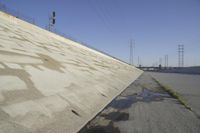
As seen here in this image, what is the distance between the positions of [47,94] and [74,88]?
2333 millimetres

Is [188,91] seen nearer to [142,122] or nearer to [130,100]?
[130,100]

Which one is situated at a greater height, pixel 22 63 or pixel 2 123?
pixel 22 63

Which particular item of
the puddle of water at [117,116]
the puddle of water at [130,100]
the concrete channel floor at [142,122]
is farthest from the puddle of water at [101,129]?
the puddle of water at [130,100]

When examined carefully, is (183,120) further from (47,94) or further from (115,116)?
(47,94)

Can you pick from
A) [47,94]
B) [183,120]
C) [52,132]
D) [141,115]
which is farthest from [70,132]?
[183,120]

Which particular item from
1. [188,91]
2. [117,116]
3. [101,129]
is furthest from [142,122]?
[188,91]

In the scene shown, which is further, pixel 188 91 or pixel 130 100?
pixel 188 91

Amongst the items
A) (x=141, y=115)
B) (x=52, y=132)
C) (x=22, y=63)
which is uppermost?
(x=22, y=63)

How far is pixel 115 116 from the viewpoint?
768cm

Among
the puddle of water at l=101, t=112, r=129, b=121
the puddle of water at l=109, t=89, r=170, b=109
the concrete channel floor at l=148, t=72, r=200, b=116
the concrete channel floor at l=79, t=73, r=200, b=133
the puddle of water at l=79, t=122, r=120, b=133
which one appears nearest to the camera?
the puddle of water at l=79, t=122, r=120, b=133

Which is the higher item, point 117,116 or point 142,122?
point 142,122

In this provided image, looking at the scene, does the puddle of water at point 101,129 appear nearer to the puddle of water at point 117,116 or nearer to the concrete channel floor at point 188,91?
the puddle of water at point 117,116

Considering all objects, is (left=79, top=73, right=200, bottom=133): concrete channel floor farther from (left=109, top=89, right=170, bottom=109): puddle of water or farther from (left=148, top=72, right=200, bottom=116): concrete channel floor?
(left=148, top=72, right=200, bottom=116): concrete channel floor

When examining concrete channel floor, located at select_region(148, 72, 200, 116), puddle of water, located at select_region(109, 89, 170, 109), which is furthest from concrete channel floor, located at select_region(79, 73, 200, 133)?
concrete channel floor, located at select_region(148, 72, 200, 116)
